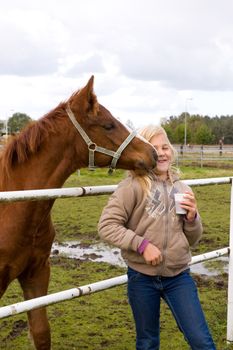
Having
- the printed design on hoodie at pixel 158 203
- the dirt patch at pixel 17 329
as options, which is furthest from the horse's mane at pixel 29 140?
the dirt patch at pixel 17 329

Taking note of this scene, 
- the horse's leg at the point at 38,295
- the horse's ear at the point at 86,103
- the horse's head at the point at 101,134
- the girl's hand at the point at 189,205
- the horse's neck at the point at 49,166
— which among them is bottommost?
the horse's leg at the point at 38,295

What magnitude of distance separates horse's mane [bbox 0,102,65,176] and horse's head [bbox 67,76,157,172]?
4.9 inches

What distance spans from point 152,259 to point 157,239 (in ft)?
0.47

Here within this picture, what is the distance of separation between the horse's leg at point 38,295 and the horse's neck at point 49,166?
1.97 ft

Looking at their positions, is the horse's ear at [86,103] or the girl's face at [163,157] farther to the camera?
the horse's ear at [86,103]

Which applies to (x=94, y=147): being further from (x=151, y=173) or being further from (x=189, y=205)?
(x=189, y=205)

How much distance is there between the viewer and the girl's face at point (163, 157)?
284 cm

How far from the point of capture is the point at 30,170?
3160mm

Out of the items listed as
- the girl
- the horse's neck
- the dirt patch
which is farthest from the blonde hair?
the dirt patch

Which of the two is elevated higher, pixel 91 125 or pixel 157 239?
pixel 91 125

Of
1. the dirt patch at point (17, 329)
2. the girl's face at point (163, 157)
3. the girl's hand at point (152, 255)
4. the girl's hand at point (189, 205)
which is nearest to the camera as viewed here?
the girl's hand at point (152, 255)

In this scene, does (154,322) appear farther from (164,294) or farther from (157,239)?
(157,239)

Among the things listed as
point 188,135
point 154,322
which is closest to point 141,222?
point 154,322

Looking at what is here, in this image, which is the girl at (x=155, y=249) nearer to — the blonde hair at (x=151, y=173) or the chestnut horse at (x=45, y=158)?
the blonde hair at (x=151, y=173)
